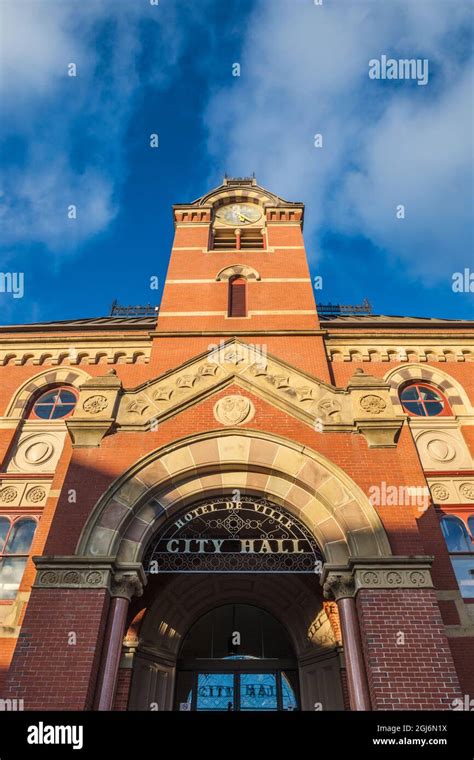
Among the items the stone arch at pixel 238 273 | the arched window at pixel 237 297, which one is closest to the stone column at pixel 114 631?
the arched window at pixel 237 297

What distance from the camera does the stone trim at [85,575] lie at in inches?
319

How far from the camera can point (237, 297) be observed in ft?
53.7

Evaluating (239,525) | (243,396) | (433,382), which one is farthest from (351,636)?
(433,382)

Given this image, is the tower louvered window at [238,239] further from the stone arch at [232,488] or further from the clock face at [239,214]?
the stone arch at [232,488]

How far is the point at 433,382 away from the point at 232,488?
6.91 metres

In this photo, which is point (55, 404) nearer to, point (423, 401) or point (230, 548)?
point (230, 548)

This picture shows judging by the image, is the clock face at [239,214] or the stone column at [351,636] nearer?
the stone column at [351,636]

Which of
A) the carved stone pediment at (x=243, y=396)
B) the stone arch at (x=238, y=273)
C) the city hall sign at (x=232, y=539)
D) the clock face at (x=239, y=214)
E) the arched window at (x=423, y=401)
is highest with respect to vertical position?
the clock face at (x=239, y=214)

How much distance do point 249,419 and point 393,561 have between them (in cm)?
366

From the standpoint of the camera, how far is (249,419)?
10.4m

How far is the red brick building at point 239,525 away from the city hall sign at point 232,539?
54 mm

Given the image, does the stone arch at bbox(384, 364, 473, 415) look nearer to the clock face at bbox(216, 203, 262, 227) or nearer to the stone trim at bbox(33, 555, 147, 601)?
the stone trim at bbox(33, 555, 147, 601)

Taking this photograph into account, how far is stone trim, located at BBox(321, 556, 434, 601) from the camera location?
802 centimetres
